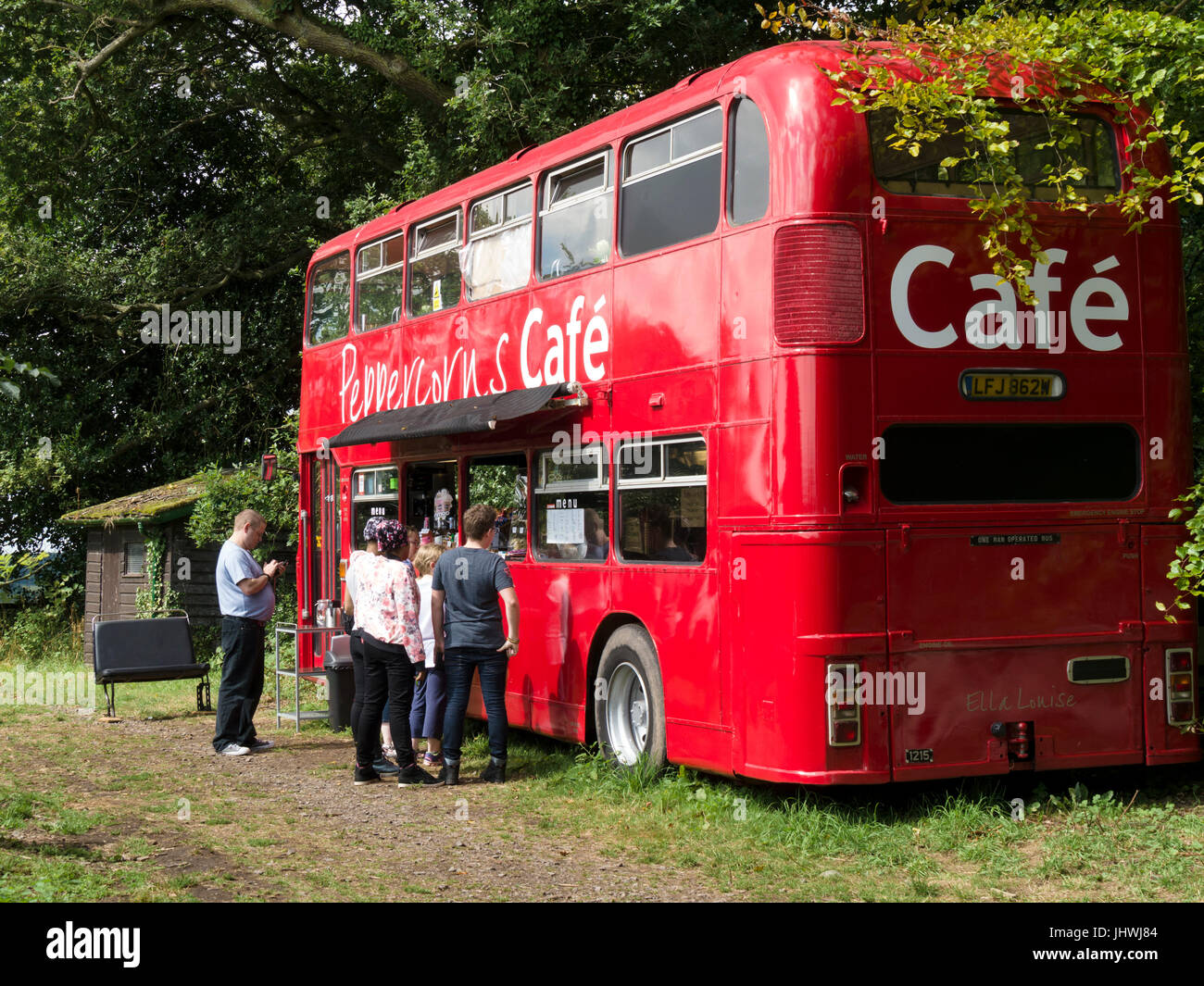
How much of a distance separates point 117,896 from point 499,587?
3857 mm

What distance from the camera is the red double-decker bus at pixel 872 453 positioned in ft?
26.7

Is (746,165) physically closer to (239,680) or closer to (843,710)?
(843,710)

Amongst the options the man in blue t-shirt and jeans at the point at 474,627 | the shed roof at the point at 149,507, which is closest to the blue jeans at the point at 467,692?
the man in blue t-shirt and jeans at the point at 474,627

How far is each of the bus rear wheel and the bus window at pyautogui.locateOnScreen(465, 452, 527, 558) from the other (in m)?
1.66

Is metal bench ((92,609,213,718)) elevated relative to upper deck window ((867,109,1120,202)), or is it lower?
lower

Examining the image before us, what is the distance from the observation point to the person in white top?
10984mm

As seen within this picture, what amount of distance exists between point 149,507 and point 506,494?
39.0ft

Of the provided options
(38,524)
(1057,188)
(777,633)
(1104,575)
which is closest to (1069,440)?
(1104,575)

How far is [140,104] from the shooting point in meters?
26.1

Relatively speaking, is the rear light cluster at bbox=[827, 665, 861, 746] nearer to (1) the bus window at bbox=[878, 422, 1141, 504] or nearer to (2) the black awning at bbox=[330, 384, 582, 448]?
(1) the bus window at bbox=[878, 422, 1141, 504]

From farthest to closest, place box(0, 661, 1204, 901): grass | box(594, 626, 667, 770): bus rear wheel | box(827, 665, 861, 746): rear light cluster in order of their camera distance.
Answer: box(594, 626, 667, 770): bus rear wheel → box(827, 665, 861, 746): rear light cluster → box(0, 661, 1204, 901): grass

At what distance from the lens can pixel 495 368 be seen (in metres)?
11.6

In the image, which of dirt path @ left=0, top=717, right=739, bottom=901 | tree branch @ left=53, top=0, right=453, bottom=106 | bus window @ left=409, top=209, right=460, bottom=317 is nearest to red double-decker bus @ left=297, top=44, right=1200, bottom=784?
dirt path @ left=0, top=717, right=739, bottom=901

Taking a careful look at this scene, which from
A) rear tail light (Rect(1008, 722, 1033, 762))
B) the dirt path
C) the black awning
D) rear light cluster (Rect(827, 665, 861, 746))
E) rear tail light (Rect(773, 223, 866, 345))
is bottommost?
the dirt path
